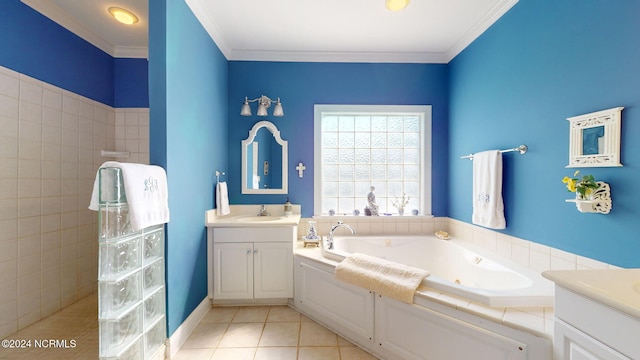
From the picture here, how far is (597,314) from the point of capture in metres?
0.88

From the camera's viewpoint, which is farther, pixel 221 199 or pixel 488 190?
pixel 221 199

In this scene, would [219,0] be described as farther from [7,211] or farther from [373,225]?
[373,225]

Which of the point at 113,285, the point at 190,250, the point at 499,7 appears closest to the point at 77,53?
the point at 190,250

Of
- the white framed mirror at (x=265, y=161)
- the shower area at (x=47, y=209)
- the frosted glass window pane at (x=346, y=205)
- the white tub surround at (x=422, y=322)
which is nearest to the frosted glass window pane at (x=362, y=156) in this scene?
the frosted glass window pane at (x=346, y=205)

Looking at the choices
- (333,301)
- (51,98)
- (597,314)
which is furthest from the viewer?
(51,98)

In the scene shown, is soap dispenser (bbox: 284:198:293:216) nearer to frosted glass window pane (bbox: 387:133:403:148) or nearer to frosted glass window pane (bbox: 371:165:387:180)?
frosted glass window pane (bbox: 371:165:387:180)

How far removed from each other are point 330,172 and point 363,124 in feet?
2.36

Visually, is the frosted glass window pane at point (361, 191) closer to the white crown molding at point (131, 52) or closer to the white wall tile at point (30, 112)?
the white crown molding at point (131, 52)

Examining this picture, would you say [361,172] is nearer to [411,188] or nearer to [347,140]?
[347,140]

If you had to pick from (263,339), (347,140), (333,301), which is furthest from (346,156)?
(263,339)

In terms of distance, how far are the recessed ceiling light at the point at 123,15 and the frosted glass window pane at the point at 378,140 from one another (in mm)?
2669

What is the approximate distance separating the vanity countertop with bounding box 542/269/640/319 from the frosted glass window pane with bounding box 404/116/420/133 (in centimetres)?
237

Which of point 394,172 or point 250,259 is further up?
point 394,172

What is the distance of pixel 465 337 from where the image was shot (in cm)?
144
